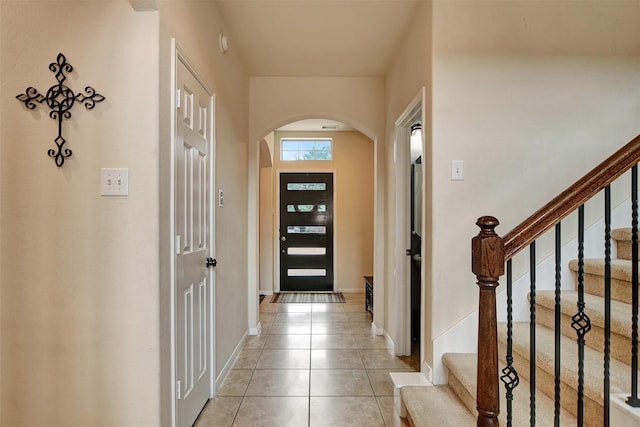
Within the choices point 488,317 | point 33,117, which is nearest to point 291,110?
point 33,117

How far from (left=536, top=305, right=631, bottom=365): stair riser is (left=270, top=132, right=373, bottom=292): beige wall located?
394cm

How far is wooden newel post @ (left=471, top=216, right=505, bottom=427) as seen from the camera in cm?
120

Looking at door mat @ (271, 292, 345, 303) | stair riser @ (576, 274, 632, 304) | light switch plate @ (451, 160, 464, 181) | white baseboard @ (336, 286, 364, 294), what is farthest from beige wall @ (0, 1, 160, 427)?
white baseboard @ (336, 286, 364, 294)

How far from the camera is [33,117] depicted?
4.95ft

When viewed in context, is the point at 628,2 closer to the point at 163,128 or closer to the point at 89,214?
the point at 163,128

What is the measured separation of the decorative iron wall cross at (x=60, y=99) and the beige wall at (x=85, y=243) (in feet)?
0.08

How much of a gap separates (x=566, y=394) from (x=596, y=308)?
18.3 inches

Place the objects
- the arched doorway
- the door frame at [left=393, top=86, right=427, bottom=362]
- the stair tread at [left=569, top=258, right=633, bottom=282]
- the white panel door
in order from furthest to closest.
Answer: the arched doorway, the door frame at [left=393, top=86, right=427, bottom=362], the white panel door, the stair tread at [left=569, top=258, right=633, bottom=282]

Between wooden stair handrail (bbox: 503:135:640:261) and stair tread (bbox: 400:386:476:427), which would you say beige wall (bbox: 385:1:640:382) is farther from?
wooden stair handrail (bbox: 503:135:640:261)

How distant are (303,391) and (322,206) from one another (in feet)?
12.1

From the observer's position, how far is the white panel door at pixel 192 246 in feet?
6.11

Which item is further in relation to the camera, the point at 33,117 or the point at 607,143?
the point at 607,143

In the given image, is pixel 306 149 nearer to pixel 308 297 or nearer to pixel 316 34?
pixel 308 297

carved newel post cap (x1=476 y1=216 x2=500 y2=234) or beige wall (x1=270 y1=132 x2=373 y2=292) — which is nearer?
carved newel post cap (x1=476 y1=216 x2=500 y2=234)
